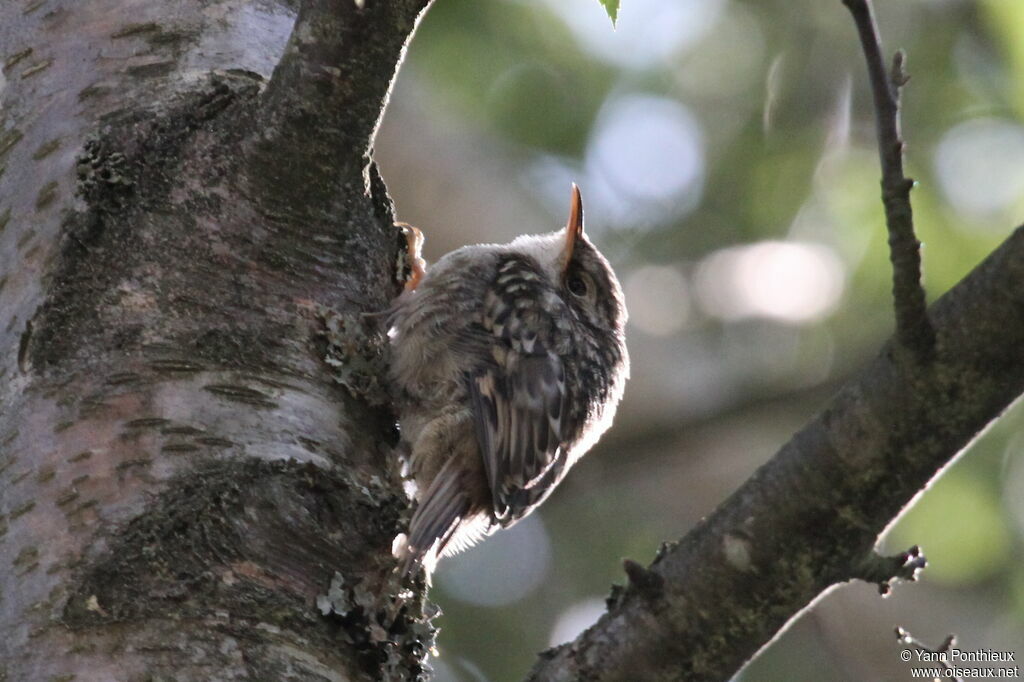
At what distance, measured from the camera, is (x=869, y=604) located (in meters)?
7.08

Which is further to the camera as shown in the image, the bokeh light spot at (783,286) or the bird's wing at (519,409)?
the bokeh light spot at (783,286)

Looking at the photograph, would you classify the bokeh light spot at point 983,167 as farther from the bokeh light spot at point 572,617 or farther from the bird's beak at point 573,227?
the bokeh light spot at point 572,617

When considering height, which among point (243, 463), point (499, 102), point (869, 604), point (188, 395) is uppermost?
point (499, 102)

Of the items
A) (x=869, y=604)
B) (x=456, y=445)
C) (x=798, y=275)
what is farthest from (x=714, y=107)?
(x=456, y=445)

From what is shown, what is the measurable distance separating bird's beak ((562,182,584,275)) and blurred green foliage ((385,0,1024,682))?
→ 177 centimetres

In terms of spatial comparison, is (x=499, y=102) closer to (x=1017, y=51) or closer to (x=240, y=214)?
(x=1017, y=51)

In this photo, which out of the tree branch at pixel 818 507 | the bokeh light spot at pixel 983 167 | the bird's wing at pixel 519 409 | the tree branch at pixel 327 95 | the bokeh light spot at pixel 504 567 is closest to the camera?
the tree branch at pixel 818 507

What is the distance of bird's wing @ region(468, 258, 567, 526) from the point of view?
3.67 meters

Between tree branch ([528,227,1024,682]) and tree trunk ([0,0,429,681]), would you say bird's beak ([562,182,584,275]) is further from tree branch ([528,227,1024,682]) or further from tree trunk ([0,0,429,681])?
tree branch ([528,227,1024,682])

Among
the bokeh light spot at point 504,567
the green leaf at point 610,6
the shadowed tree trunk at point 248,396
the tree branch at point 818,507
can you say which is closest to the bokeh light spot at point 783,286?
the bokeh light spot at point 504,567

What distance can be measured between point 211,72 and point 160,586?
3.91 feet

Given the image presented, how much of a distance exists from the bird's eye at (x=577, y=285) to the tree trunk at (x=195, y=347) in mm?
1732

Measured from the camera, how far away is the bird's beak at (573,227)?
461 centimetres

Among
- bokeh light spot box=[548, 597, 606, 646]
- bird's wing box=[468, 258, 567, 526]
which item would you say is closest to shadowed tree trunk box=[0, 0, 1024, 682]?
bird's wing box=[468, 258, 567, 526]
